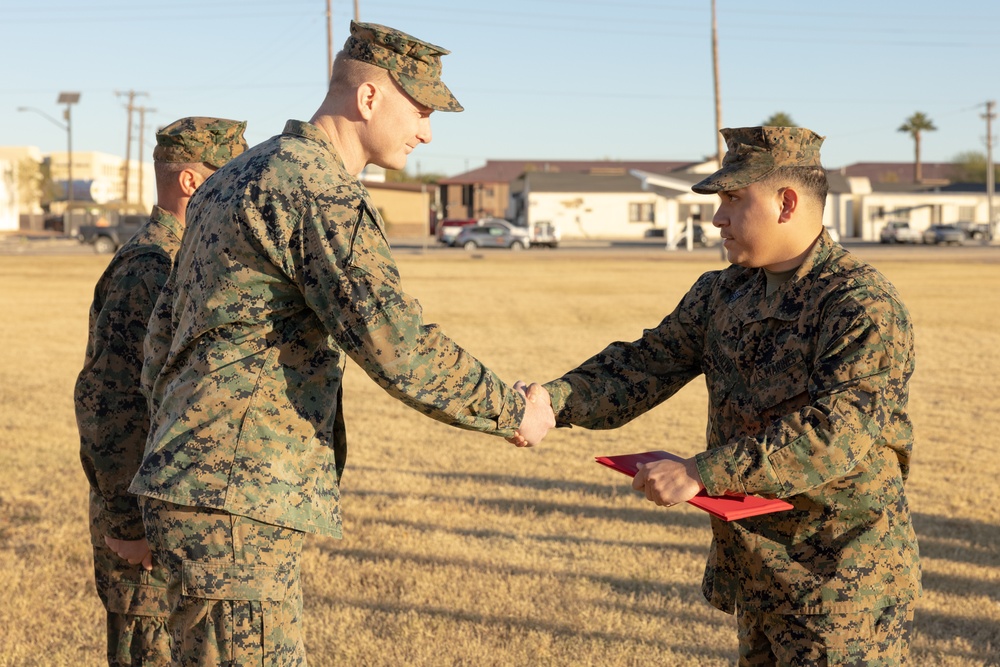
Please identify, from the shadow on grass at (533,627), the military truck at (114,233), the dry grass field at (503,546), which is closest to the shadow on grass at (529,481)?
the dry grass field at (503,546)

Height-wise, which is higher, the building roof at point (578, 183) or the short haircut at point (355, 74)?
the building roof at point (578, 183)

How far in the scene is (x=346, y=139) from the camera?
312 centimetres

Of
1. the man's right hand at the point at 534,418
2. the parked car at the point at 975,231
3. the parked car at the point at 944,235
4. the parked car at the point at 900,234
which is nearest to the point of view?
the man's right hand at the point at 534,418

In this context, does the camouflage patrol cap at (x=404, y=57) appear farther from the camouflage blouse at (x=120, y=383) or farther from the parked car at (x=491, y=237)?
the parked car at (x=491, y=237)

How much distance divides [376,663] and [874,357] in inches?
116

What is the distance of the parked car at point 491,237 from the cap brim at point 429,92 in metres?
49.7

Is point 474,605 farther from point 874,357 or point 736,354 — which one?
point 874,357

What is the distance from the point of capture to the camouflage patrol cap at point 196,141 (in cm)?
399

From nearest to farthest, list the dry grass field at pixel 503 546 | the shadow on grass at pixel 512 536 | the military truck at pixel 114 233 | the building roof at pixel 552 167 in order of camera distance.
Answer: the dry grass field at pixel 503 546
the shadow on grass at pixel 512 536
the military truck at pixel 114 233
the building roof at pixel 552 167

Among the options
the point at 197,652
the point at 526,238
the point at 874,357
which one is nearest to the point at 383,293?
the point at 197,652

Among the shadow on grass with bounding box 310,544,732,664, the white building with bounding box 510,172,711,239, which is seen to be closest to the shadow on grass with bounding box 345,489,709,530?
the shadow on grass with bounding box 310,544,732,664

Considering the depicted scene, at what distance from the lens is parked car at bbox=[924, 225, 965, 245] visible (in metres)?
56.9

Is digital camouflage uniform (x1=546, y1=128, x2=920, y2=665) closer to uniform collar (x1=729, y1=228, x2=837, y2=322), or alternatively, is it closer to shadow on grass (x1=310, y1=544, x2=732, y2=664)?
uniform collar (x1=729, y1=228, x2=837, y2=322)

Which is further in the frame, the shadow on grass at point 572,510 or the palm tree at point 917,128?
the palm tree at point 917,128
